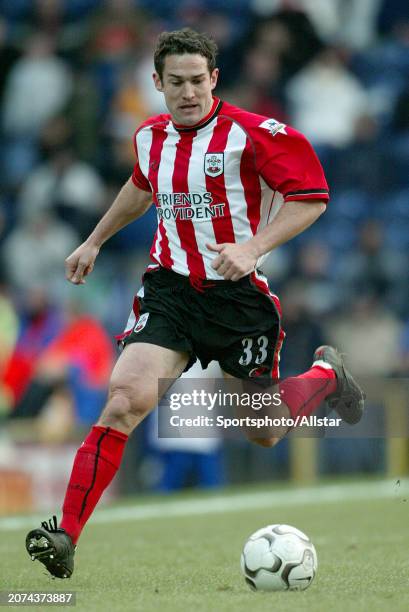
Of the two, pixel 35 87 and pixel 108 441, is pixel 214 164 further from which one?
pixel 35 87

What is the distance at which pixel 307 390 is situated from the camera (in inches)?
239

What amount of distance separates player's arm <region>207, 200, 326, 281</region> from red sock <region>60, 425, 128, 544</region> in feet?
2.76

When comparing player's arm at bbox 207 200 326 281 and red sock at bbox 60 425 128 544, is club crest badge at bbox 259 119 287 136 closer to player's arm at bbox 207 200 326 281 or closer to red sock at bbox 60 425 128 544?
player's arm at bbox 207 200 326 281

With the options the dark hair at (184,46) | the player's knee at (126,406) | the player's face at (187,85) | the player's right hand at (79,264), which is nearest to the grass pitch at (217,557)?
the player's knee at (126,406)

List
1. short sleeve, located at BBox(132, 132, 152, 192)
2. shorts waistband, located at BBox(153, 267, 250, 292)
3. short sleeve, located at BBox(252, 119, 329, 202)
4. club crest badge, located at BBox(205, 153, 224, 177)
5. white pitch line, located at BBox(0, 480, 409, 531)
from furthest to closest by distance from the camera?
white pitch line, located at BBox(0, 480, 409, 531) → short sleeve, located at BBox(132, 132, 152, 192) → shorts waistband, located at BBox(153, 267, 250, 292) → club crest badge, located at BBox(205, 153, 224, 177) → short sleeve, located at BBox(252, 119, 329, 202)

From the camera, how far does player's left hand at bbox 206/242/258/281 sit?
5.04m

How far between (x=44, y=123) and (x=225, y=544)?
787cm

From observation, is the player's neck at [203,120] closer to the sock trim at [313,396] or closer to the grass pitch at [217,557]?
the sock trim at [313,396]

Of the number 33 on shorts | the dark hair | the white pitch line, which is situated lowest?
the white pitch line

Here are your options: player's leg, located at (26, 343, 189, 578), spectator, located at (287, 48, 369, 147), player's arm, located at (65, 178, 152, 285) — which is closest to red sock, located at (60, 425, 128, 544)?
player's leg, located at (26, 343, 189, 578)

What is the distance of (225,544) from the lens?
7.30 meters

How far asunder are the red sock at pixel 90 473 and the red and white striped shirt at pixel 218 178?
0.91 metres

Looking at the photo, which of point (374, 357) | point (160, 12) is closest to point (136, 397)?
point (374, 357)

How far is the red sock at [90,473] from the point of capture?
16.7 ft
